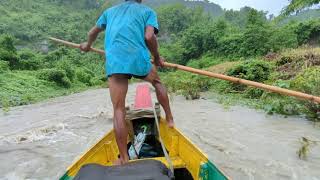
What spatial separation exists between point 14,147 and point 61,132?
1.24 metres

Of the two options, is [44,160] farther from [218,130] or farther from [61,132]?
[218,130]

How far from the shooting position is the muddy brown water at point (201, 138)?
18.0ft

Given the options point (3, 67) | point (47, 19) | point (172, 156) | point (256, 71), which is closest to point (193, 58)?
point (3, 67)

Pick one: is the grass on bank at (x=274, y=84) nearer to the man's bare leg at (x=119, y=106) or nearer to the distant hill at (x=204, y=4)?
the man's bare leg at (x=119, y=106)

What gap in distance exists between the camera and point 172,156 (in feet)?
12.6

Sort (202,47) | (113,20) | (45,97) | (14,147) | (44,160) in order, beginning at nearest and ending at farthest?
(113,20), (44,160), (14,147), (45,97), (202,47)

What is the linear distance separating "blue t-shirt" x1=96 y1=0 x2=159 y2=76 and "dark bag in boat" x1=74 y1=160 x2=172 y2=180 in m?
1.13

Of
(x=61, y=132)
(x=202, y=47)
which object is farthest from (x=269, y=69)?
(x=202, y=47)

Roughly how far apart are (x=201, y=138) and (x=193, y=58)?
2279 centimetres

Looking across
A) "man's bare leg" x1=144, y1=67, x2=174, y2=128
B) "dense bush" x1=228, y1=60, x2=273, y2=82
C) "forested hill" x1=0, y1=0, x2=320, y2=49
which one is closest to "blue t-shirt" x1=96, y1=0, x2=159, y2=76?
"man's bare leg" x1=144, y1=67, x2=174, y2=128

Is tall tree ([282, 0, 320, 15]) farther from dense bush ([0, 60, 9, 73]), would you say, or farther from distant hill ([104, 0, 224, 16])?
distant hill ([104, 0, 224, 16])

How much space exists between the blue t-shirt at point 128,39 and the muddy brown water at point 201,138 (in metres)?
2.33

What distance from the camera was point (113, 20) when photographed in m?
3.65

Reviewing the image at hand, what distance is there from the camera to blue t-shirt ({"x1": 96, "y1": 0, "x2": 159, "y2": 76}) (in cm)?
348
